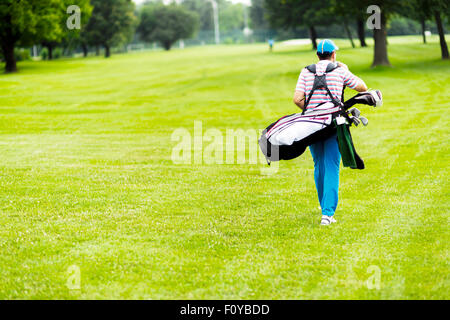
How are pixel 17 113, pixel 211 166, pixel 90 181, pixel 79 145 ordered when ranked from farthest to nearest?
pixel 17 113
pixel 79 145
pixel 211 166
pixel 90 181

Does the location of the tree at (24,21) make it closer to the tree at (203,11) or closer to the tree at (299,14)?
the tree at (299,14)

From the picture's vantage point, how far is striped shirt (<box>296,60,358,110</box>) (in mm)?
7168

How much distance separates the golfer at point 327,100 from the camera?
7.20 meters

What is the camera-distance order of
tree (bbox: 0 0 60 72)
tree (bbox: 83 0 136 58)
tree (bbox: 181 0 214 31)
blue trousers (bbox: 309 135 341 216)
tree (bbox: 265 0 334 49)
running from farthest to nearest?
1. tree (bbox: 181 0 214 31)
2. tree (bbox: 83 0 136 58)
3. tree (bbox: 265 0 334 49)
4. tree (bbox: 0 0 60 72)
5. blue trousers (bbox: 309 135 341 216)

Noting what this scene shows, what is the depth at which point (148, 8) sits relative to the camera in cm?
10844

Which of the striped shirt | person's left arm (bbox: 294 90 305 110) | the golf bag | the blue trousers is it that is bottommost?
the blue trousers

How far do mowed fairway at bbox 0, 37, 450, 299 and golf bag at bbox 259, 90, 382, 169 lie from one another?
3.29 feet

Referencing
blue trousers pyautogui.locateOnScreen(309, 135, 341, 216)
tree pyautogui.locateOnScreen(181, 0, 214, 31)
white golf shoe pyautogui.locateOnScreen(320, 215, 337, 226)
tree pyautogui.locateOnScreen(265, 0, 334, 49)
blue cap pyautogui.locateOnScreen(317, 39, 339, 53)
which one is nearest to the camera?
blue cap pyautogui.locateOnScreen(317, 39, 339, 53)

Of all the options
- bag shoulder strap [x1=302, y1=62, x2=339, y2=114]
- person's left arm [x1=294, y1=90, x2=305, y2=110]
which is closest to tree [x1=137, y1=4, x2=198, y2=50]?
person's left arm [x1=294, y1=90, x2=305, y2=110]

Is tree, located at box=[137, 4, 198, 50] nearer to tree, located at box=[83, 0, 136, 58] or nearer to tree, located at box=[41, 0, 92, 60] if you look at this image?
tree, located at box=[83, 0, 136, 58]
